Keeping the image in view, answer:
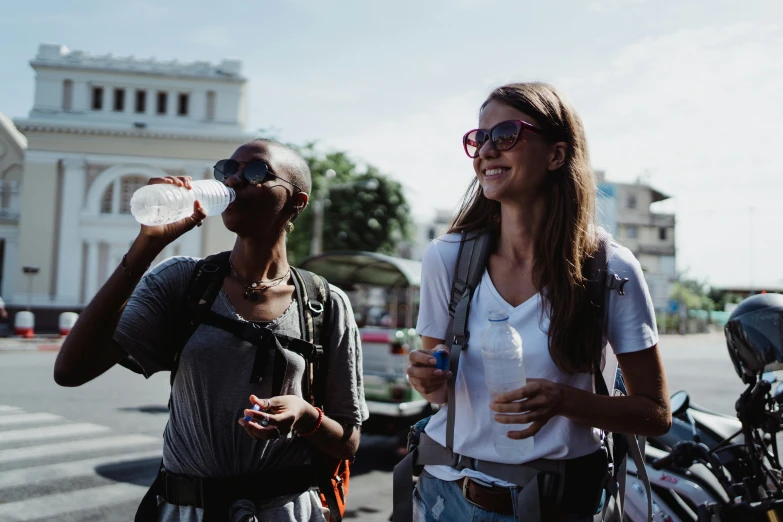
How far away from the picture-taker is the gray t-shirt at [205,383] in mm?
2041

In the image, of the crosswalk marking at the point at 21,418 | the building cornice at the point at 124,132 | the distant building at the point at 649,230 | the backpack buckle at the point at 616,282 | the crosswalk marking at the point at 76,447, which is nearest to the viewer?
the backpack buckle at the point at 616,282

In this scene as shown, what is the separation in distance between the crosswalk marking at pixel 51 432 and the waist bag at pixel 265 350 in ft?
8.30

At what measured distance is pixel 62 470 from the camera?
583 centimetres

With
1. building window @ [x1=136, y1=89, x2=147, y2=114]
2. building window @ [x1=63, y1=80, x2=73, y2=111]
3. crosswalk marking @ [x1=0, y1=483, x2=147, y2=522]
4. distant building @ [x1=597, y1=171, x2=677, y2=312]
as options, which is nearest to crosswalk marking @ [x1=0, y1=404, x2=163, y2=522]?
crosswalk marking @ [x1=0, y1=483, x2=147, y2=522]

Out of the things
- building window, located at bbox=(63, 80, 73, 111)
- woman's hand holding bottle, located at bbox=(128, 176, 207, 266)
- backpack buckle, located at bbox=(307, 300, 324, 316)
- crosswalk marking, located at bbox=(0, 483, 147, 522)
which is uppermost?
building window, located at bbox=(63, 80, 73, 111)

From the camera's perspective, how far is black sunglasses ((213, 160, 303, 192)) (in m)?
2.28

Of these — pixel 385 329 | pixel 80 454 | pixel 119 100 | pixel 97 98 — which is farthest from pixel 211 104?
pixel 80 454

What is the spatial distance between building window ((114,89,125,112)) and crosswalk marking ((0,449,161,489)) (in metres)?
33.5

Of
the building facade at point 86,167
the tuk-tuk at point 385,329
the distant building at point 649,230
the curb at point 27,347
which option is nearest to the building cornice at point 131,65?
the building facade at point 86,167

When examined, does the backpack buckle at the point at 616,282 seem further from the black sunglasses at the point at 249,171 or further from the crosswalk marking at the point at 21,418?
the crosswalk marking at the point at 21,418

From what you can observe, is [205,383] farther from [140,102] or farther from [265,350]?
[140,102]

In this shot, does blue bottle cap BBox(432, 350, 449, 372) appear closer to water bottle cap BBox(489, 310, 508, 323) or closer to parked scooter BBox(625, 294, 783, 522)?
water bottle cap BBox(489, 310, 508, 323)

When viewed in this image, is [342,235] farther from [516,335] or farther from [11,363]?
[516,335]

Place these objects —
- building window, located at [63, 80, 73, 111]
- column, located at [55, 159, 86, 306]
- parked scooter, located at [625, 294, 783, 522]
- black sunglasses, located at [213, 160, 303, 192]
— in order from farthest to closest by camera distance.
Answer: building window, located at [63, 80, 73, 111] → column, located at [55, 159, 86, 306] → parked scooter, located at [625, 294, 783, 522] → black sunglasses, located at [213, 160, 303, 192]
